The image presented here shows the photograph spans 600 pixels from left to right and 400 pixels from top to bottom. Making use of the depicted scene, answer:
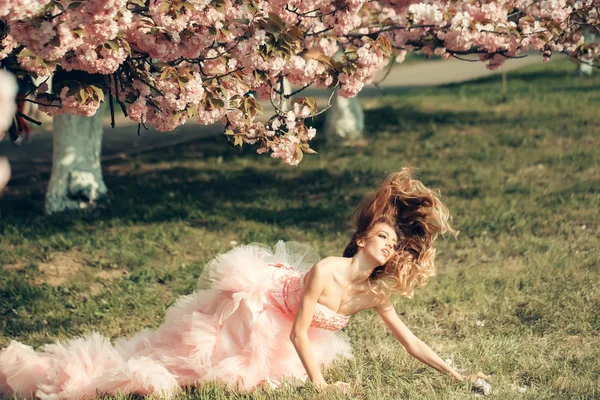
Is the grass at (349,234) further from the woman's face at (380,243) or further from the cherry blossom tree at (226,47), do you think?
the cherry blossom tree at (226,47)

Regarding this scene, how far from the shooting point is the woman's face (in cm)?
412

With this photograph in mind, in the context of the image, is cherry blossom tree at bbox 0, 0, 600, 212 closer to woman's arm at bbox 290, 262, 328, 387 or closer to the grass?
woman's arm at bbox 290, 262, 328, 387

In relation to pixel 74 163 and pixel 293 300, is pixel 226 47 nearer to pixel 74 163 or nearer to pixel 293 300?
pixel 293 300

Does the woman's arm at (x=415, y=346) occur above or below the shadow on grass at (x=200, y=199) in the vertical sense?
above

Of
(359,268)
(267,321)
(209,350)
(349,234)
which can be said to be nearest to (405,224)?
(359,268)

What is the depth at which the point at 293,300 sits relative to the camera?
14.1 ft

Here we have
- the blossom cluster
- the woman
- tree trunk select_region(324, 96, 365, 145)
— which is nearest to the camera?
the blossom cluster

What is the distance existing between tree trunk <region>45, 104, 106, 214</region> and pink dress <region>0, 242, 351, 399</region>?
12.2ft

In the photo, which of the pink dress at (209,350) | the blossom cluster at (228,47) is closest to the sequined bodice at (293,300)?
the pink dress at (209,350)

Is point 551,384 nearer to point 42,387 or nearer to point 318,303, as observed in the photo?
point 318,303

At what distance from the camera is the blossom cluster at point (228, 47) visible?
12.7 ft

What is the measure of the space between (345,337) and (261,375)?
2.70 feet

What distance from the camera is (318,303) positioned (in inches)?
166

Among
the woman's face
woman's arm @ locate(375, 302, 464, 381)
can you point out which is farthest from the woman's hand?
the woman's face
